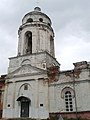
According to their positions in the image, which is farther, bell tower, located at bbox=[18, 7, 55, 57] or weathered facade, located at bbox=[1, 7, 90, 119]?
bell tower, located at bbox=[18, 7, 55, 57]

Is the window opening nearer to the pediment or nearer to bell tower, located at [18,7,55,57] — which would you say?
the pediment

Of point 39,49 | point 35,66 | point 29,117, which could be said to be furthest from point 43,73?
point 29,117

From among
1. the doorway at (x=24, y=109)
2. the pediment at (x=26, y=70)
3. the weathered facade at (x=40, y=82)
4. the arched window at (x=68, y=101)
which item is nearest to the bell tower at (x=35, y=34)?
the weathered facade at (x=40, y=82)

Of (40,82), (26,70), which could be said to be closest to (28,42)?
(26,70)

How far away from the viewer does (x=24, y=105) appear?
993 inches

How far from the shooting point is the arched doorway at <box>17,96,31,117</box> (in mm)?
24764

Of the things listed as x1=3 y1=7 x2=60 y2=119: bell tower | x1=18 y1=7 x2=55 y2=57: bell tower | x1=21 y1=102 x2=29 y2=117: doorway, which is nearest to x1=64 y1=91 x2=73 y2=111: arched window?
x1=3 y1=7 x2=60 y2=119: bell tower

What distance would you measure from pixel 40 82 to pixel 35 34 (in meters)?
6.98

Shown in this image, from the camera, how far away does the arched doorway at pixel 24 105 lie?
2476 cm

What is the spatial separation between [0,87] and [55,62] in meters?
8.51

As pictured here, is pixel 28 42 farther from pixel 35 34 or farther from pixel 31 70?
pixel 31 70

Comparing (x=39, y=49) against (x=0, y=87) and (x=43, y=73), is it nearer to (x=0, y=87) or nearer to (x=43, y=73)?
(x=43, y=73)

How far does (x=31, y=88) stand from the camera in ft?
83.8

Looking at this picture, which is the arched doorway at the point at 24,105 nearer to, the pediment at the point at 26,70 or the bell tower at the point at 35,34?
the pediment at the point at 26,70
